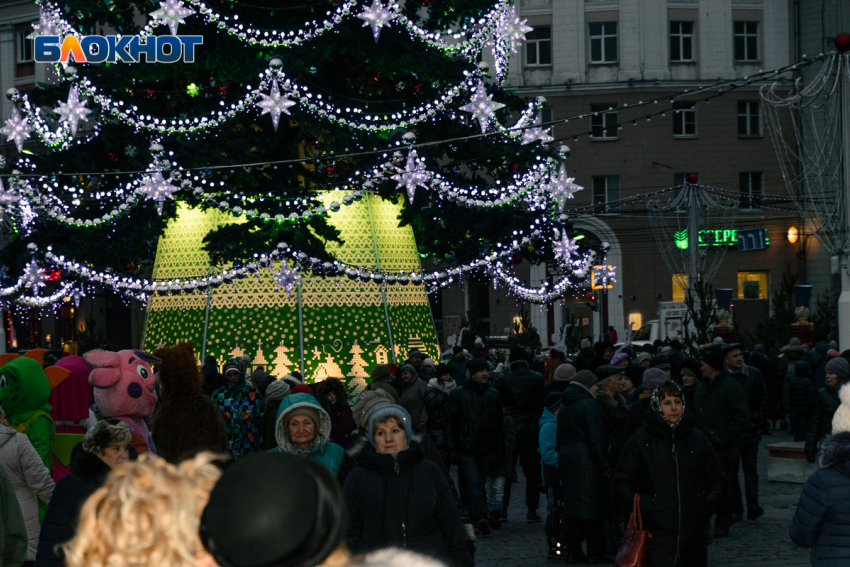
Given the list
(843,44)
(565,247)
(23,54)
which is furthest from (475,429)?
(23,54)

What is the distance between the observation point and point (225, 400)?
10.9 metres

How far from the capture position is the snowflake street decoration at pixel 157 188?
19234mm

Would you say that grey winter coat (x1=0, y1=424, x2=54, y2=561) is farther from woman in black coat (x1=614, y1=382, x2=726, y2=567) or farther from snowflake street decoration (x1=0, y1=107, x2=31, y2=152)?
snowflake street decoration (x1=0, y1=107, x2=31, y2=152)

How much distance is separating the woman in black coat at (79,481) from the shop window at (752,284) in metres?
40.6

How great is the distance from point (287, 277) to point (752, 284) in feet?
96.7

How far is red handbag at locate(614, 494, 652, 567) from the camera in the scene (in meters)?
7.58

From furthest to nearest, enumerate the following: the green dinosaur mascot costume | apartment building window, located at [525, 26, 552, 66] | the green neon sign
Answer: apartment building window, located at [525, 26, 552, 66]
the green neon sign
the green dinosaur mascot costume

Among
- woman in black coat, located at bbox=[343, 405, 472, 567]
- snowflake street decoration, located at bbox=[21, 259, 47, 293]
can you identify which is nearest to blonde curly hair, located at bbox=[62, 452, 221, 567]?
woman in black coat, located at bbox=[343, 405, 472, 567]

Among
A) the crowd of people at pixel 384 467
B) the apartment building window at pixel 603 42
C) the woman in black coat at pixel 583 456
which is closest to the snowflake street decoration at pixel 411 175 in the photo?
the crowd of people at pixel 384 467

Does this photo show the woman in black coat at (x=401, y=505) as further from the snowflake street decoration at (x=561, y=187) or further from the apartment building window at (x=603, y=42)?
the apartment building window at (x=603, y=42)

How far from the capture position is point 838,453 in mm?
6152

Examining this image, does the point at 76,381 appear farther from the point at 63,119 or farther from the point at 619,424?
the point at 63,119

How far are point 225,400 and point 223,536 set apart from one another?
9131 millimetres

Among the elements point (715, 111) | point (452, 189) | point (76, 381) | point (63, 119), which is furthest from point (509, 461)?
point (715, 111)
